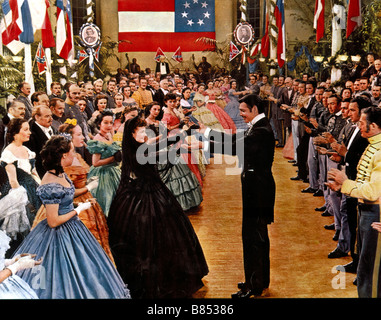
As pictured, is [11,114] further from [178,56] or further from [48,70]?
[178,56]

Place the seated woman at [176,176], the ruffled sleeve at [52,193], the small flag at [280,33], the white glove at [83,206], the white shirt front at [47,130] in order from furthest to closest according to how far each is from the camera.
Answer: the small flag at [280,33] < the seated woman at [176,176] < the white shirt front at [47,130] < the white glove at [83,206] < the ruffled sleeve at [52,193]

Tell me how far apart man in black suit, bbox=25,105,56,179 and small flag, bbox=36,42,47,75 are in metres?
0.80

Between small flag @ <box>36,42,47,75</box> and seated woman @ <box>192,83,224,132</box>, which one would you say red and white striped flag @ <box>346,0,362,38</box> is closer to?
seated woman @ <box>192,83,224,132</box>

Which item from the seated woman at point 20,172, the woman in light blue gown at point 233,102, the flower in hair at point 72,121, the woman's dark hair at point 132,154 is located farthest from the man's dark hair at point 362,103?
the seated woman at point 20,172


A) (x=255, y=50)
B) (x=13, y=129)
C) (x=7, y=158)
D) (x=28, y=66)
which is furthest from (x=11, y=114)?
(x=255, y=50)

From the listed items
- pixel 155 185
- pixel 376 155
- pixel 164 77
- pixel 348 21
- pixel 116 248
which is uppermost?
pixel 348 21

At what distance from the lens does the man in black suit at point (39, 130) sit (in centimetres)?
468

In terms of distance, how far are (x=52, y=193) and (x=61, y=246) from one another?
45 centimetres

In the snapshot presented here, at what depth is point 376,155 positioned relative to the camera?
13.3 ft

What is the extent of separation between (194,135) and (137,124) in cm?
61

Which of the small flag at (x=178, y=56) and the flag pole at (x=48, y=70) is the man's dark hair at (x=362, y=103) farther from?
the flag pole at (x=48, y=70)
